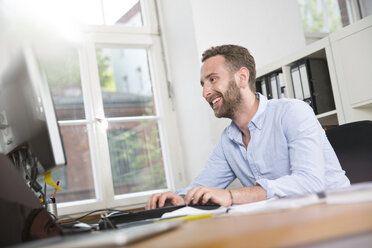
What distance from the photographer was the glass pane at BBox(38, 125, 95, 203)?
2664 millimetres

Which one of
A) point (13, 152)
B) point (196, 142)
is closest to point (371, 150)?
point (13, 152)

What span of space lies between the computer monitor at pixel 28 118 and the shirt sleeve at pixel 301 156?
25.9 inches

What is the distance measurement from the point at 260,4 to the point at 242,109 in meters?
1.53

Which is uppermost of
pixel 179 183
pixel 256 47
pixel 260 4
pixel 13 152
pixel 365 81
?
pixel 260 4

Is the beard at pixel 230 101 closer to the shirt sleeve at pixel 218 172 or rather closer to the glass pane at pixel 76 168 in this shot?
the shirt sleeve at pixel 218 172

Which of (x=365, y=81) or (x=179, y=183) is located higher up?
(x=365, y=81)

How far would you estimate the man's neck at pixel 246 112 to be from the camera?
184 cm

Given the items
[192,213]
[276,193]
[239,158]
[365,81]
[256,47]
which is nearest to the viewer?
[192,213]

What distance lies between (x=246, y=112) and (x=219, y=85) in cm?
19

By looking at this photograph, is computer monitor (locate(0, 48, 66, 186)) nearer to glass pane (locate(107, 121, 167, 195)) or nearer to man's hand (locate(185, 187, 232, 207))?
man's hand (locate(185, 187, 232, 207))

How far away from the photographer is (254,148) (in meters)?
1.66

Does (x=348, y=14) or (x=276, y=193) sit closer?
(x=276, y=193)

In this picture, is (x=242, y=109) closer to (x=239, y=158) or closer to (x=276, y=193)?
(x=239, y=158)

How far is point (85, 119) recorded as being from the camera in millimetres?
2775
